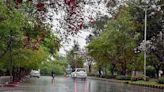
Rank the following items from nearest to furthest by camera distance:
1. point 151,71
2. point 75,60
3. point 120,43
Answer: point 120,43
point 151,71
point 75,60

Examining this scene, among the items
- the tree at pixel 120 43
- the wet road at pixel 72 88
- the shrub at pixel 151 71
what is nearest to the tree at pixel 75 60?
the shrub at pixel 151 71

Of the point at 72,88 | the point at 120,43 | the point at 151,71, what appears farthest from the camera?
the point at 151,71

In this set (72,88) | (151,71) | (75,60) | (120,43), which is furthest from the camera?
(75,60)

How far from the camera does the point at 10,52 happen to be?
41.8 meters

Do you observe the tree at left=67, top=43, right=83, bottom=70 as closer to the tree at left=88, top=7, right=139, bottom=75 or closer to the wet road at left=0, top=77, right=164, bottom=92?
the tree at left=88, top=7, right=139, bottom=75

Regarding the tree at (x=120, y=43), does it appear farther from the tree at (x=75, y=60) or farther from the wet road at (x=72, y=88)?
the tree at (x=75, y=60)

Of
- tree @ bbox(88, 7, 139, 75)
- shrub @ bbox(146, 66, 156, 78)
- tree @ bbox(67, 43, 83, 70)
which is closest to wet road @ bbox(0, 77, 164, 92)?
tree @ bbox(88, 7, 139, 75)

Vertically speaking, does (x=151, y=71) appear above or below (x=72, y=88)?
above

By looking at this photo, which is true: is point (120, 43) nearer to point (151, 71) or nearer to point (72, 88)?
point (151, 71)

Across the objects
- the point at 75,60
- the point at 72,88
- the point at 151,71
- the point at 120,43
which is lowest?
the point at 72,88

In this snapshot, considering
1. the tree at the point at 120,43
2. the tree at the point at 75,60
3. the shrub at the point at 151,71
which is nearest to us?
the tree at the point at 120,43

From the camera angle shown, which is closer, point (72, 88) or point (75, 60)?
point (72, 88)

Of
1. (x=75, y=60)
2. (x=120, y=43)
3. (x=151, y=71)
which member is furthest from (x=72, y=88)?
(x=75, y=60)

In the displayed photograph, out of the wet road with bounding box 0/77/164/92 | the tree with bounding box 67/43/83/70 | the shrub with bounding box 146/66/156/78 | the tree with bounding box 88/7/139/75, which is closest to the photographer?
the wet road with bounding box 0/77/164/92
